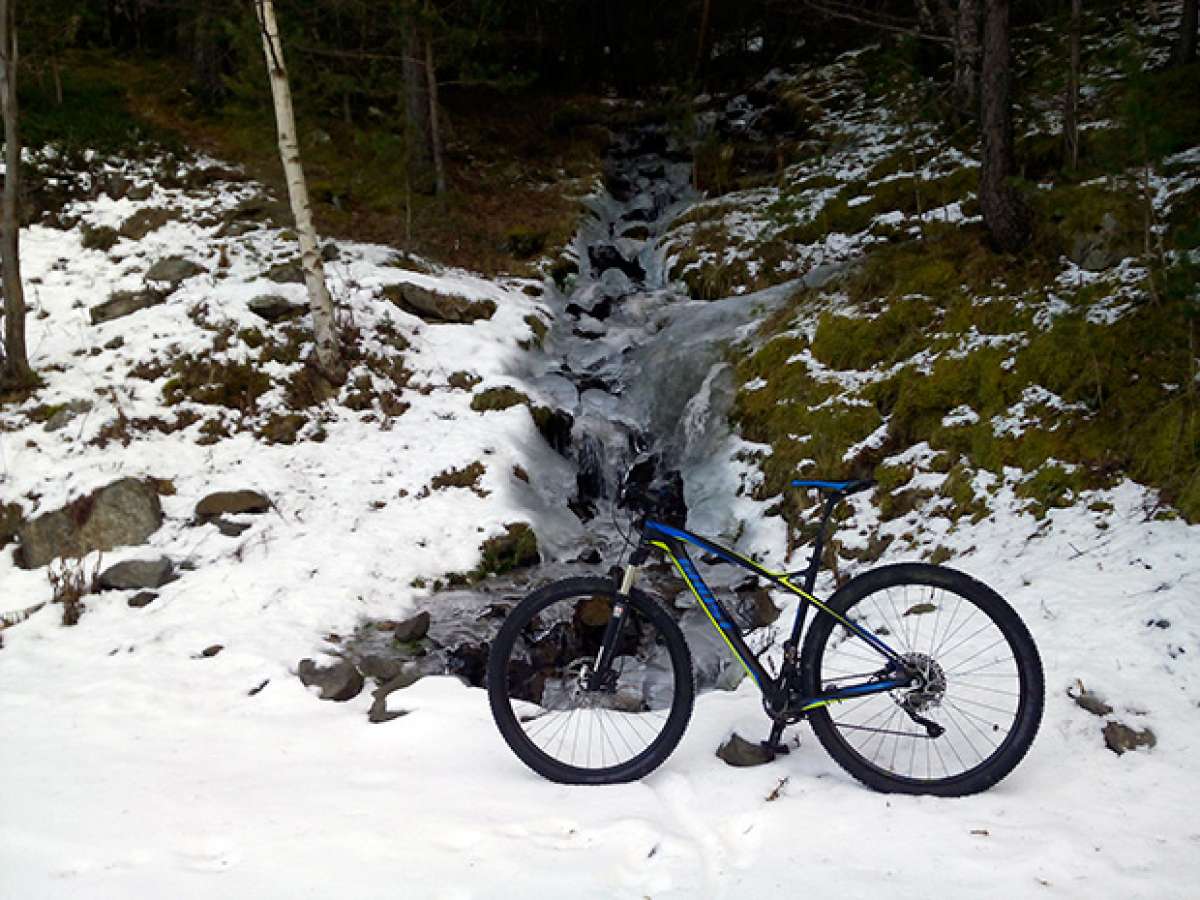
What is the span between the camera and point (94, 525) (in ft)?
23.6

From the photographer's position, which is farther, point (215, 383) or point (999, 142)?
point (215, 383)

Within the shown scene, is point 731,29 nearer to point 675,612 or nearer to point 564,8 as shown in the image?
point 564,8

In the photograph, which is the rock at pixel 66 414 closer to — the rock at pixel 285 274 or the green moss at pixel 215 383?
the green moss at pixel 215 383

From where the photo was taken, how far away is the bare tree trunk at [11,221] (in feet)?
27.9

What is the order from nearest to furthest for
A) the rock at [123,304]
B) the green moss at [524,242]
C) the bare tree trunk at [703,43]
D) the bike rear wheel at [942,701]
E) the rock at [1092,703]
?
the bike rear wheel at [942,701] < the rock at [1092,703] < the rock at [123,304] < the green moss at [524,242] < the bare tree trunk at [703,43]

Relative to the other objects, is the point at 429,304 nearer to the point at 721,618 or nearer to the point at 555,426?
the point at 555,426

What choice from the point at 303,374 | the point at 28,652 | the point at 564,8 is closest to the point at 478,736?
the point at 28,652

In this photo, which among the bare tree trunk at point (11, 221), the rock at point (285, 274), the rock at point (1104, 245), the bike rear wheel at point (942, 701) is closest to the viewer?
the bike rear wheel at point (942, 701)

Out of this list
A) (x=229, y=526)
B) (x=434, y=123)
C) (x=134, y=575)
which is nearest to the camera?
(x=134, y=575)

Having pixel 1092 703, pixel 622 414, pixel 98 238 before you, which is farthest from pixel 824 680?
pixel 98 238

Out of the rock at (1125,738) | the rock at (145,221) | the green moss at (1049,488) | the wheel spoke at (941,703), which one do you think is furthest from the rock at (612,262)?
Answer: the rock at (1125,738)

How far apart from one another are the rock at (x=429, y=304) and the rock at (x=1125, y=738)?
10.5 metres

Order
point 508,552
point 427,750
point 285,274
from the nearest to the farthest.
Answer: point 427,750 → point 508,552 → point 285,274

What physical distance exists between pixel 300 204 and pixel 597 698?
859 centimetres
